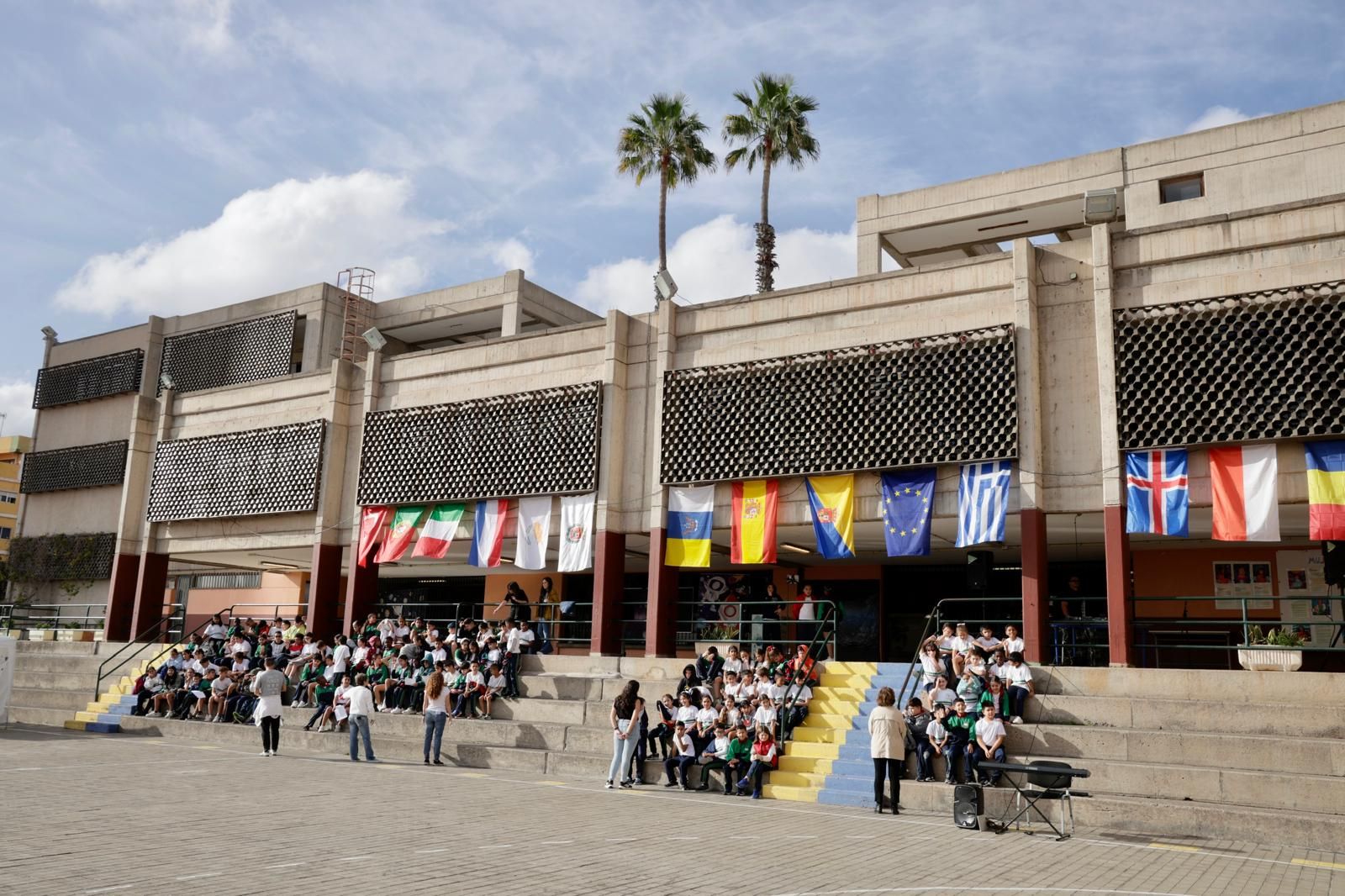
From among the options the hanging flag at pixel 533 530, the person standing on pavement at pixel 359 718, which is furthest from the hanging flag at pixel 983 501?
the person standing on pavement at pixel 359 718

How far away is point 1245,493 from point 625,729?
1084cm

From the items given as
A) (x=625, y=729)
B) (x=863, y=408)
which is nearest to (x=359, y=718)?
(x=625, y=729)

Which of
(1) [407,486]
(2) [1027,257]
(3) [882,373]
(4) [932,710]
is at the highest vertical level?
(2) [1027,257]

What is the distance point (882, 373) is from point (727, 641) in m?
6.48

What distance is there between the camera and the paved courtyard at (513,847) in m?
9.42

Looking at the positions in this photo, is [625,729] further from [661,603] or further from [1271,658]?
[1271,658]

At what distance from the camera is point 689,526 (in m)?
23.5

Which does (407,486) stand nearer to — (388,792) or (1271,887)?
(388,792)

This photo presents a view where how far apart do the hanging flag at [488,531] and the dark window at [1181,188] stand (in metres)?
18.7

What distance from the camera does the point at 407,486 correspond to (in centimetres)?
2766

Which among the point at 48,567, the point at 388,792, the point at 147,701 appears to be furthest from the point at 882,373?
the point at 48,567

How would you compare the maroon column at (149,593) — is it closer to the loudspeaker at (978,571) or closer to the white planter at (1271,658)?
the loudspeaker at (978,571)

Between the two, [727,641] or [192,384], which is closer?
[727,641]

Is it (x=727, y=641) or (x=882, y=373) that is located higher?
(x=882, y=373)
